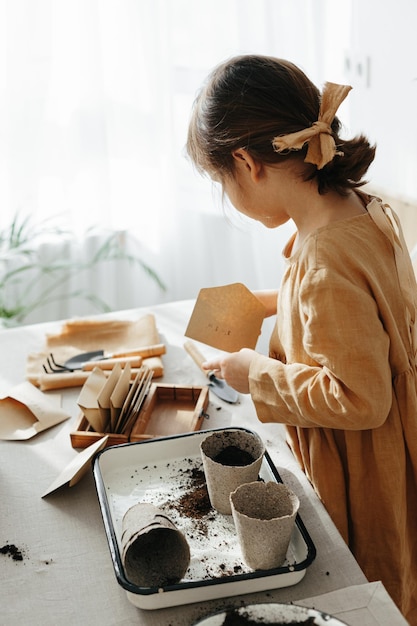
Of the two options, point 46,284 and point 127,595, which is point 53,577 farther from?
point 46,284

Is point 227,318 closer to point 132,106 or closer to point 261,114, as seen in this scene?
point 261,114

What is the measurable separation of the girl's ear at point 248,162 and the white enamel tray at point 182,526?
1.41 ft

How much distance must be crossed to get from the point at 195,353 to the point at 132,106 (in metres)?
1.48

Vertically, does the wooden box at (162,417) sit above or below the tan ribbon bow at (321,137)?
below

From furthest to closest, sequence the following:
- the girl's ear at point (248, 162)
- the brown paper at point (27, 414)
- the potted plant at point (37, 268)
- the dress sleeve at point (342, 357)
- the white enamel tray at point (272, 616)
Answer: the potted plant at point (37, 268) → the brown paper at point (27, 414) → the girl's ear at point (248, 162) → the dress sleeve at point (342, 357) → the white enamel tray at point (272, 616)

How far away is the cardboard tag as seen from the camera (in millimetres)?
1264

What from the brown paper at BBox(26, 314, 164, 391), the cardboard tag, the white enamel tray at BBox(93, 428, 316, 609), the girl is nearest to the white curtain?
the brown paper at BBox(26, 314, 164, 391)

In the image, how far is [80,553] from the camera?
955 millimetres

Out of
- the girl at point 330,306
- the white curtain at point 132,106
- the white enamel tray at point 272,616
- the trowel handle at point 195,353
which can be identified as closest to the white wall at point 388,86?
the white curtain at point 132,106

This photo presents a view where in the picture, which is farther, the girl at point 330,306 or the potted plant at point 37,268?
the potted plant at point 37,268

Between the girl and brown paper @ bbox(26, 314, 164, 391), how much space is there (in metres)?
0.39

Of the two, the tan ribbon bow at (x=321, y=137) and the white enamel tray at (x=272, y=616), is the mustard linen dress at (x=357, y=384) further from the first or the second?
the white enamel tray at (x=272, y=616)

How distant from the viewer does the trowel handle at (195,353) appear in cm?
143

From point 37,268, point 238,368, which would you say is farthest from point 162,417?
point 37,268
